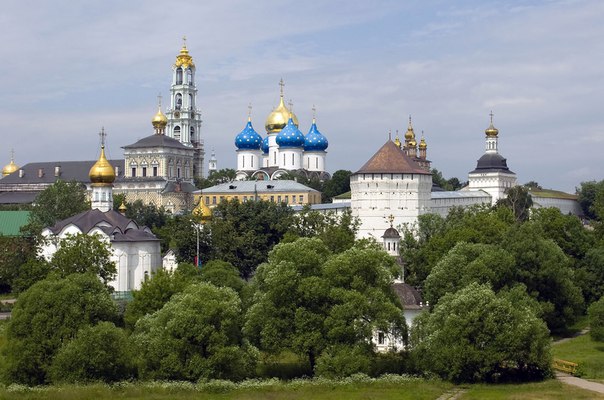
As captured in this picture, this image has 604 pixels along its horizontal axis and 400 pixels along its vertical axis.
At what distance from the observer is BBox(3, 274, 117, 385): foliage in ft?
111

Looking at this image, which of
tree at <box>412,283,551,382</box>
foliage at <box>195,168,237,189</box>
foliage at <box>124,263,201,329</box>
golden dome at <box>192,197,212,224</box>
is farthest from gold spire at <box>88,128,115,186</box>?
foliage at <box>195,168,237,189</box>

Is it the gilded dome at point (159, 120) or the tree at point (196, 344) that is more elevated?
the gilded dome at point (159, 120)

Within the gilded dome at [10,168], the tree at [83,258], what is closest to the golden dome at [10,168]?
the gilded dome at [10,168]

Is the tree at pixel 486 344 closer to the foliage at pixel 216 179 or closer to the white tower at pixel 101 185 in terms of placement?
the white tower at pixel 101 185

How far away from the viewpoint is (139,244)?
54.8 metres

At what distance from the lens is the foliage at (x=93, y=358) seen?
32.9 metres

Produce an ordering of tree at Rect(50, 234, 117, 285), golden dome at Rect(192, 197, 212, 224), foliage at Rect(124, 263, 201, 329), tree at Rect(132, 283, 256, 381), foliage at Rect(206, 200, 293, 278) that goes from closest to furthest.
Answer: tree at Rect(132, 283, 256, 381)
foliage at Rect(124, 263, 201, 329)
tree at Rect(50, 234, 117, 285)
foliage at Rect(206, 200, 293, 278)
golden dome at Rect(192, 197, 212, 224)

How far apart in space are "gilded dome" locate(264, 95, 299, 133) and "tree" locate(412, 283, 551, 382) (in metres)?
67.8

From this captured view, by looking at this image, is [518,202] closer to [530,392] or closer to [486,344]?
[486,344]

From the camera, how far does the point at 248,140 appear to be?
10162 cm

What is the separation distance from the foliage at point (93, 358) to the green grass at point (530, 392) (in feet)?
33.0

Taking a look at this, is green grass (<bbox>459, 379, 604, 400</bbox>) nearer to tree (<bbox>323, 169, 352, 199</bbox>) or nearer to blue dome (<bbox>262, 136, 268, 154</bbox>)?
tree (<bbox>323, 169, 352, 199</bbox>)

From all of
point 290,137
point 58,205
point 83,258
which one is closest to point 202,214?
point 58,205

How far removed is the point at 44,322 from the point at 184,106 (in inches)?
2765
